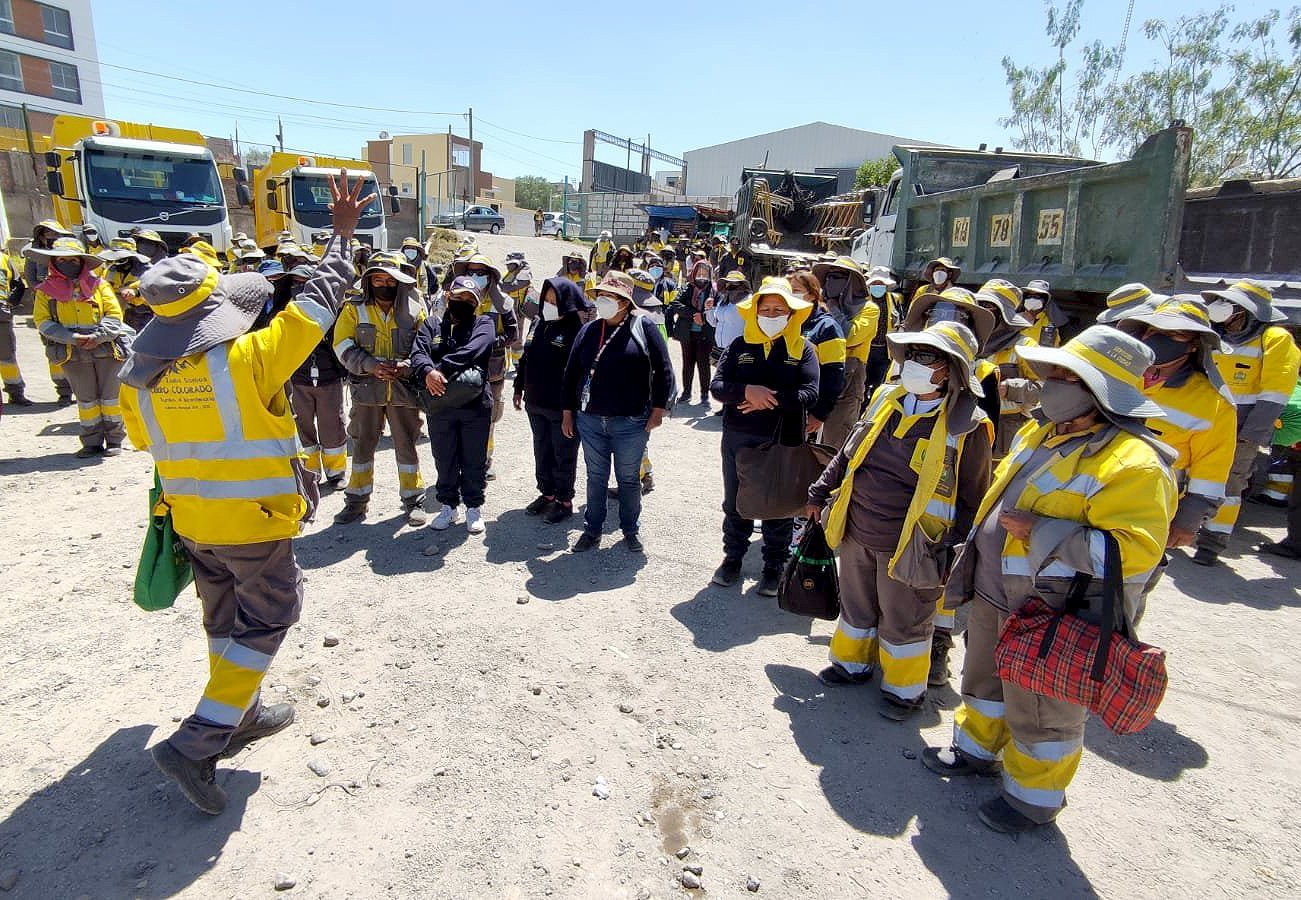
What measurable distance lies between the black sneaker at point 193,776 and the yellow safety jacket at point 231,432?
77 centimetres

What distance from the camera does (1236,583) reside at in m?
5.06

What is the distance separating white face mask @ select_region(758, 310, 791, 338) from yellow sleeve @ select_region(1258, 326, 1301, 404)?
3.26 m

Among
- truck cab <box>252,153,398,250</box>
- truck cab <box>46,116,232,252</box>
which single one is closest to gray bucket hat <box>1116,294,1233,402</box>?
truck cab <box>46,116,232,252</box>

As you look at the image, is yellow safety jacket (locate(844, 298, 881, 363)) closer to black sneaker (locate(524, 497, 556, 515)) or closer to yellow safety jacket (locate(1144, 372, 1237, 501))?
yellow safety jacket (locate(1144, 372, 1237, 501))

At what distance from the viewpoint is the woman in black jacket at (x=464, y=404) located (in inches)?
198

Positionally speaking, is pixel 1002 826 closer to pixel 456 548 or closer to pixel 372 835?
pixel 372 835

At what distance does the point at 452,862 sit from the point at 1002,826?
6.86ft

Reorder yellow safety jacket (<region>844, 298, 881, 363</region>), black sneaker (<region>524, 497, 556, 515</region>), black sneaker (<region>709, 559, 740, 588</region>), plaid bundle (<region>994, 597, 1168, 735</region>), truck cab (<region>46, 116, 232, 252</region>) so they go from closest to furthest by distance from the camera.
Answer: plaid bundle (<region>994, 597, 1168, 735</region>), black sneaker (<region>709, 559, 740, 588</region>), yellow safety jacket (<region>844, 298, 881, 363</region>), black sneaker (<region>524, 497, 556, 515</region>), truck cab (<region>46, 116, 232, 252</region>)

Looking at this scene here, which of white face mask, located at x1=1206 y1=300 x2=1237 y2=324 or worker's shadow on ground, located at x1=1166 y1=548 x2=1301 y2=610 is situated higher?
white face mask, located at x1=1206 y1=300 x2=1237 y2=324

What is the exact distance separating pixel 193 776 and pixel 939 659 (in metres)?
→ 3.45

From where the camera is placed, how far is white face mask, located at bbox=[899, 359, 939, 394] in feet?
9.91

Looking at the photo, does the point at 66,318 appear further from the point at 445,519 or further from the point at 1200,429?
the point at 1200,429

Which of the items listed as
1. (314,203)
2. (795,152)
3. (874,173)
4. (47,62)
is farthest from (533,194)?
(314,203)

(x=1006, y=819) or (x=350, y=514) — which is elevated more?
(x=350, y=514)
